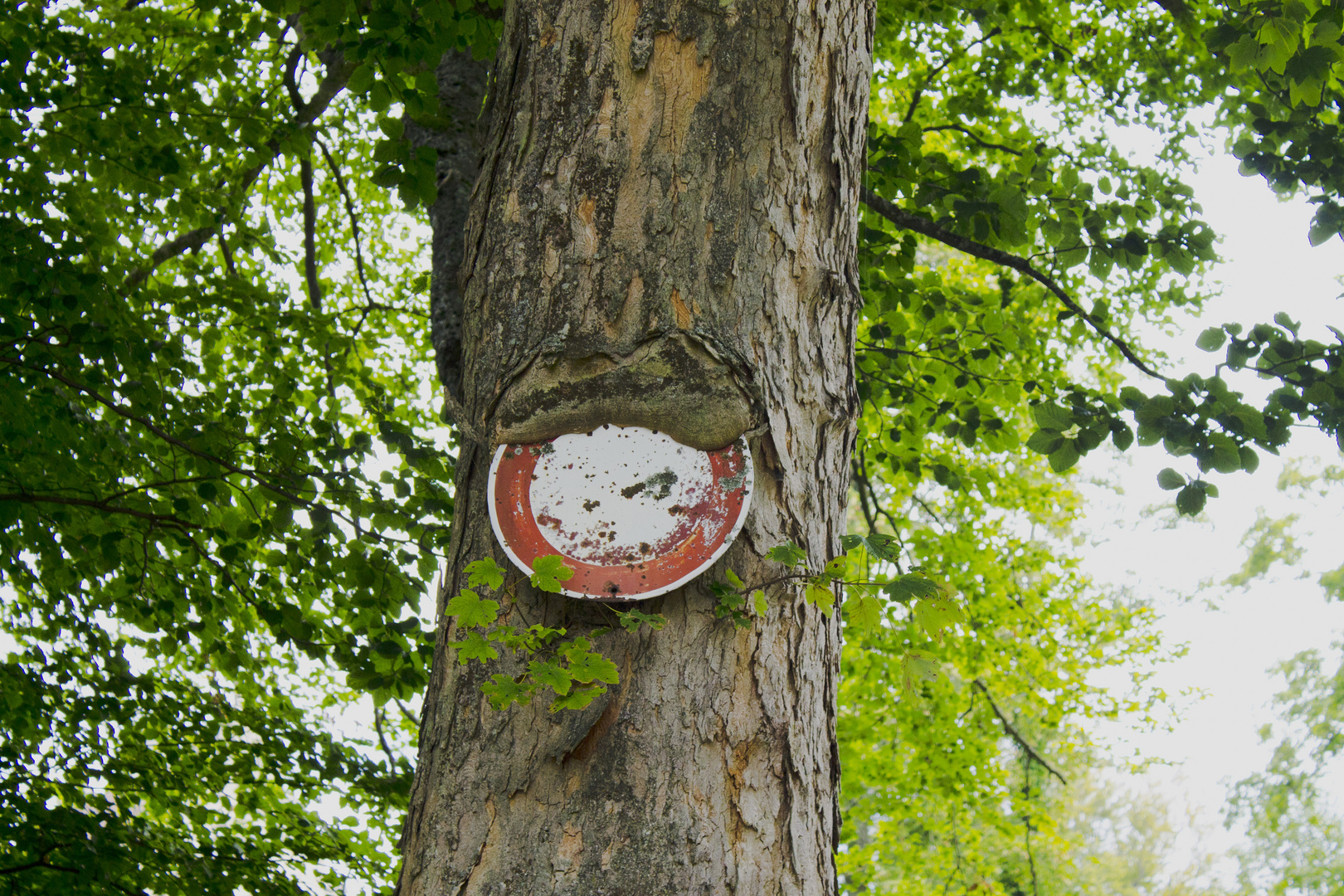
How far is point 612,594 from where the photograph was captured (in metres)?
1.29

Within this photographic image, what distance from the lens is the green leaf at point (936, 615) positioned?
4.57ft

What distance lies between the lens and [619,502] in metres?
1.36

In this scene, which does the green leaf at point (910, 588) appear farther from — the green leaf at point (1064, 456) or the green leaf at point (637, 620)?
the green leaf at point (1064, 456)

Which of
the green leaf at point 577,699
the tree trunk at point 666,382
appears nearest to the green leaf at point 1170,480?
the tree trunk at point 666,382

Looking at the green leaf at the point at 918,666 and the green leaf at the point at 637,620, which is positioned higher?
the green leaf at the point at 918,666

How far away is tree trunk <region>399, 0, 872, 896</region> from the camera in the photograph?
1.20 meters

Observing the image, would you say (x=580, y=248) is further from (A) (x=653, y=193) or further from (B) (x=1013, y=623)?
(B) (x=1013, y=623)

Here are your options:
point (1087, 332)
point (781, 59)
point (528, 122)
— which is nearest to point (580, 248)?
point (528, 122)

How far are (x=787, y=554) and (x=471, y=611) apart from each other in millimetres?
431

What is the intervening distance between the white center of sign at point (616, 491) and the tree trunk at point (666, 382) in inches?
1.5

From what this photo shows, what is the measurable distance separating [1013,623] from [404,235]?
19.8 ft

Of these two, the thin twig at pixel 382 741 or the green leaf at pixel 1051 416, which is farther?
the thin twig at pixel 382 741

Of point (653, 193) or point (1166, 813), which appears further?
point (1166, 813)

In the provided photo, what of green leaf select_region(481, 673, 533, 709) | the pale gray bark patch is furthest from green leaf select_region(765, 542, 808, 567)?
the pale gray bark patch
